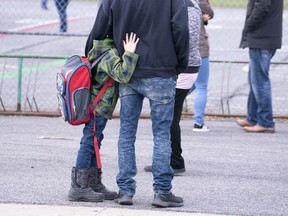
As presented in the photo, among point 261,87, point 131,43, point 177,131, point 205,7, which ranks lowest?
point 261,87

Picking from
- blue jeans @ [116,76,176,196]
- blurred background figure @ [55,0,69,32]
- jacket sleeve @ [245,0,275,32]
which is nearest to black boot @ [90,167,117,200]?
blue jeans @ [116,76,176,196]

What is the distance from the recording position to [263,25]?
10758 millimetres

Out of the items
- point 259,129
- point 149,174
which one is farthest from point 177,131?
point 259,129


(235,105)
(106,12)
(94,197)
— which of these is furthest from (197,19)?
(235,105)

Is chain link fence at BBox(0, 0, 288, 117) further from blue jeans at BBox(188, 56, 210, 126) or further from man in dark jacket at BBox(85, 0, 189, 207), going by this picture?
man in dark jacket at BBox(85, 0, 189, 207)

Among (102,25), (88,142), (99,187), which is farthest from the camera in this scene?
(99,187)

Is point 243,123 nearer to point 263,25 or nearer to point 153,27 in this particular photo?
point 263,25

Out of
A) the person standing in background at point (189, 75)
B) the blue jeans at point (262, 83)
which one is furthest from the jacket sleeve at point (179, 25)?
the blue jeans at point (262, 83)

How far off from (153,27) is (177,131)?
5.17 feet

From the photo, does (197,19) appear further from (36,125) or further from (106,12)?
(36,125)

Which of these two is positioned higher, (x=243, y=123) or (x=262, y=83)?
(x=262, y=83)

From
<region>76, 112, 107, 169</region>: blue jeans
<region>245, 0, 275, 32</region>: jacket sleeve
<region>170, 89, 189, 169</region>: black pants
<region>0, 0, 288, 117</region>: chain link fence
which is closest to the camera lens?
<region>76, 112, 107, 169</region>: blue jeans

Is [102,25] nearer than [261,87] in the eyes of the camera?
Yes

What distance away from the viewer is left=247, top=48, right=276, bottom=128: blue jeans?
424 inches
